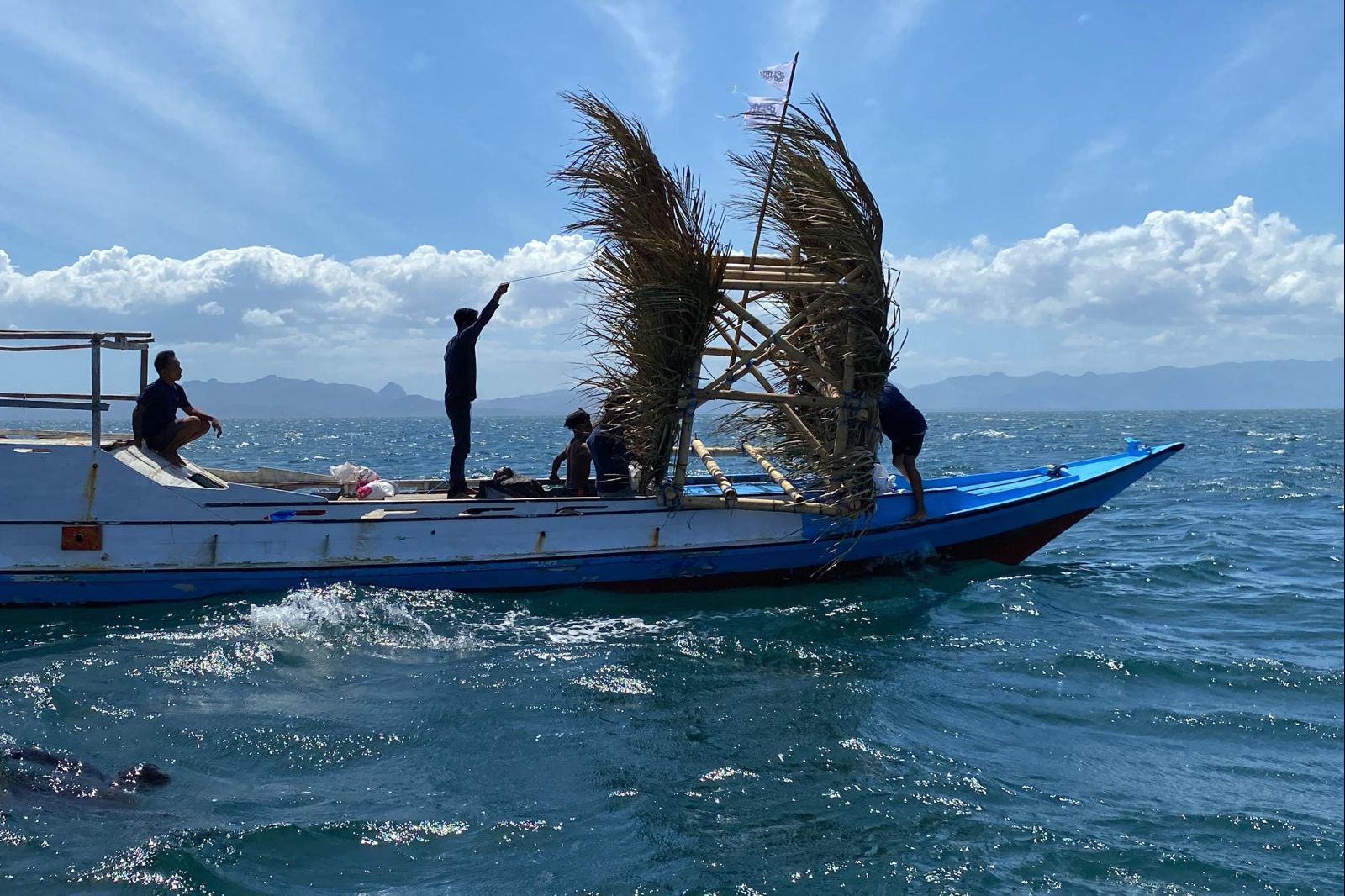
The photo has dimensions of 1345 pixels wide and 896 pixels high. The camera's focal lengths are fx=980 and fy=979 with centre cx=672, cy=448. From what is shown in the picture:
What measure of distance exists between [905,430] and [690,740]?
18.0ft

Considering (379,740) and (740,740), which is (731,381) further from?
(379,740)

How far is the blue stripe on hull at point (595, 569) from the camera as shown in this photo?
987cm

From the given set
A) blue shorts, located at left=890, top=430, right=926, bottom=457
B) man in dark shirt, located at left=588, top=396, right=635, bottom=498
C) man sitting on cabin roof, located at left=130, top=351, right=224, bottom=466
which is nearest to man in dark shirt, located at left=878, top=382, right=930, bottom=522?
blue shorts, located at left=890, top=430, right=926, bottom=457

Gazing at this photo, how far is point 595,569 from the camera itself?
10.5m

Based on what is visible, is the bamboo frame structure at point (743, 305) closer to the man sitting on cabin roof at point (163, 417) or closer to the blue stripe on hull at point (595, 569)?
the blue stripe on hull at point (595, 569)

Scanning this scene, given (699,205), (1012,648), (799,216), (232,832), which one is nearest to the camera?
(232,832)

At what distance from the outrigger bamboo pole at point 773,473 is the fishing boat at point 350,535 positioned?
75 mm

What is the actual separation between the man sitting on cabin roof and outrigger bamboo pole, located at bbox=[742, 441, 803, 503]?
6.11m

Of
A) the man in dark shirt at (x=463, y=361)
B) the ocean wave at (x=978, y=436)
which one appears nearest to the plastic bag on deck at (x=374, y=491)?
the man in dark shirt at (x=463, y=361)

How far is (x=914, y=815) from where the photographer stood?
578cm

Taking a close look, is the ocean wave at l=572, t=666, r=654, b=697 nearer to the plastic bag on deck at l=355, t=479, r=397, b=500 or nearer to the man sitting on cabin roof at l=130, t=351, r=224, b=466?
the plastic bag on deck at l=355, t=479, r=397, b=500

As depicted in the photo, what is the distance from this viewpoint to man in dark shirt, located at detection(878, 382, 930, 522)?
437 inches

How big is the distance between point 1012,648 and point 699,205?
5.36 m

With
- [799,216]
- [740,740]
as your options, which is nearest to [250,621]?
[740,740]
